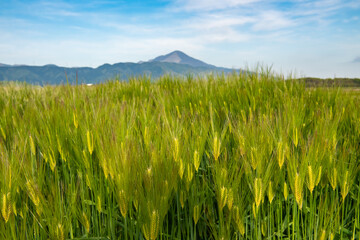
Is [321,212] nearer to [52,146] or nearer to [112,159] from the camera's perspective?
[112,159]

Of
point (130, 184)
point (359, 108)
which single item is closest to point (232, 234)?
point (130, 184)

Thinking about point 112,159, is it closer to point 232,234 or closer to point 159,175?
point 159,175

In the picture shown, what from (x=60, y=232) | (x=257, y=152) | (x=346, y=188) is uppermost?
(x=257, y=152)

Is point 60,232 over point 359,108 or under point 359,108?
under

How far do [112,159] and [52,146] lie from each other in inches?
15.9

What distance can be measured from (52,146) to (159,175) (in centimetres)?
52

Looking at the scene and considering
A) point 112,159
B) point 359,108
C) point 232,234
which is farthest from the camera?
point 359,108

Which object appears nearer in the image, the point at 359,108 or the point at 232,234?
the point at 232,234

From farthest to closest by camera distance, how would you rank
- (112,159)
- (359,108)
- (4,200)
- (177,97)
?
(177,97), (359,108), (112,159), (4,200)

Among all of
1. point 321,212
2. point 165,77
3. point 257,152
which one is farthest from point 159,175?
point 165,77

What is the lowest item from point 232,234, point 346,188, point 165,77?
point 232,234

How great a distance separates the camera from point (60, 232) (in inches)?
30.2

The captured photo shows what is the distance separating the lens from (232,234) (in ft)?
3.33

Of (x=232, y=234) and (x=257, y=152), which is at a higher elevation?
(x=257, y=152)
